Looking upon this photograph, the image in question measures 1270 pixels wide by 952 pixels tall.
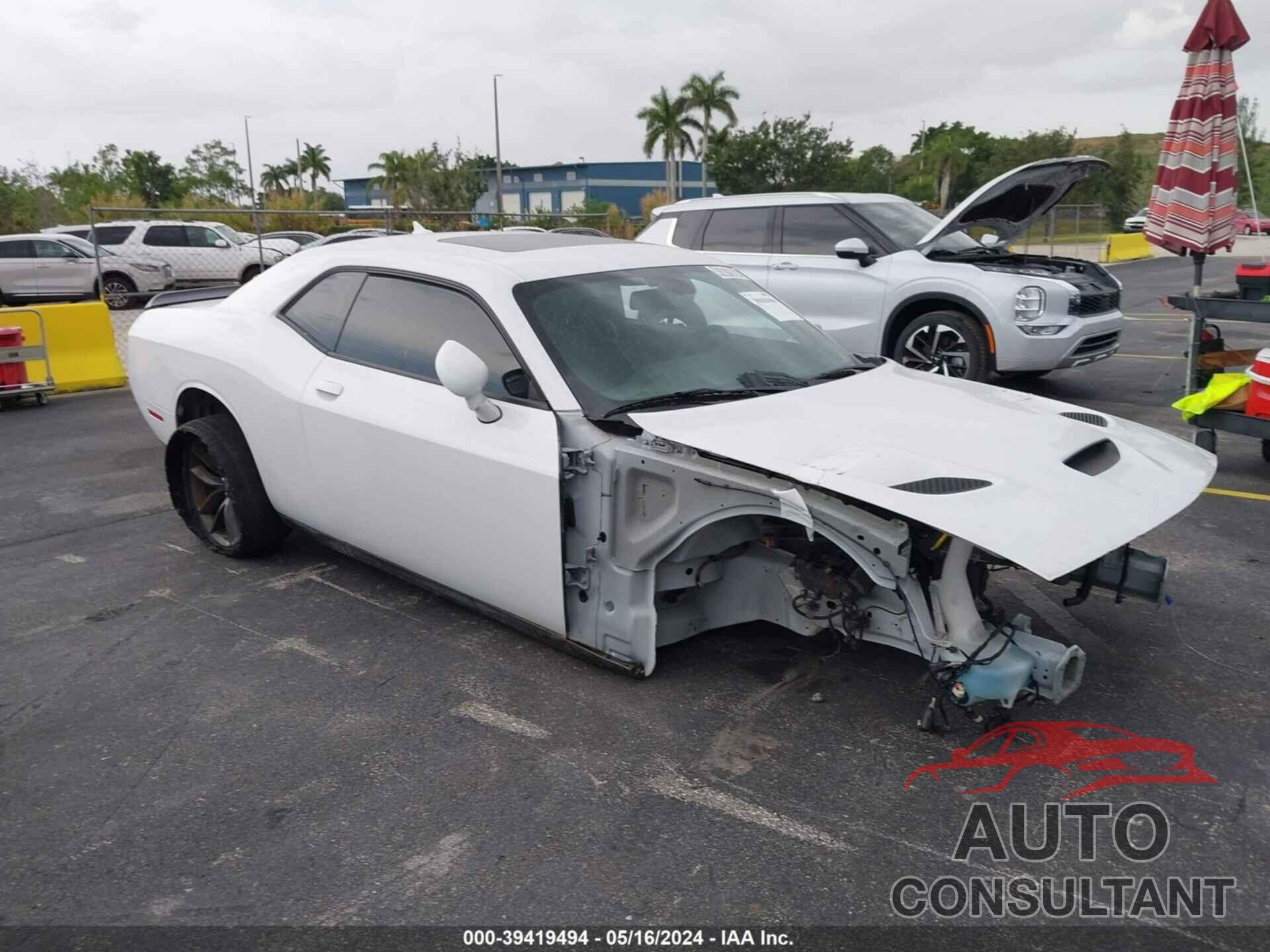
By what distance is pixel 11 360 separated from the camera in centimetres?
960

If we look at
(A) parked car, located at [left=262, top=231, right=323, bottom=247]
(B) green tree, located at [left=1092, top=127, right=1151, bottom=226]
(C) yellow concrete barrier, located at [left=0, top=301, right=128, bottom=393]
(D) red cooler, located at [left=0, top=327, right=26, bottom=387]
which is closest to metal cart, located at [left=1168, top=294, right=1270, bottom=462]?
(D) red cooler, located at [left=0, top=327, right=26, bottom=387]

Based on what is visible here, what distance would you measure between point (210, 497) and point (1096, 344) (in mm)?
7015

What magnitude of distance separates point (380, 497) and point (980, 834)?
259 cm

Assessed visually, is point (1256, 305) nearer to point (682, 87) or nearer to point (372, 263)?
point (372, 263)

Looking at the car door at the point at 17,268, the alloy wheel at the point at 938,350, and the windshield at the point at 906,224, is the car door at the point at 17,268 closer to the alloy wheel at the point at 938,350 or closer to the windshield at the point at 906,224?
the windshield at the point at 906,224

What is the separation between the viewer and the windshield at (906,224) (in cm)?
900

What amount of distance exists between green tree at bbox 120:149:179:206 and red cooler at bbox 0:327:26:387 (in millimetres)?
46322

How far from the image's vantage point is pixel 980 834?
286 centimetres

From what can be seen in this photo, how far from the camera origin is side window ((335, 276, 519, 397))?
3928mm

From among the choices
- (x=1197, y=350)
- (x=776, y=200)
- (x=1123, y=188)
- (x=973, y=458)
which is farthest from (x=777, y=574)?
(x=1123, y=188)

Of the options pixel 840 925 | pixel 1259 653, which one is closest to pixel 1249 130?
pixel 1259 653

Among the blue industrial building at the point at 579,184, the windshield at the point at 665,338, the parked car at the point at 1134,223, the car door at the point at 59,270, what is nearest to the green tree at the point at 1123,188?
the parked car at the point at 1134,223

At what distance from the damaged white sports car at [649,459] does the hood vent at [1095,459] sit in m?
0.01

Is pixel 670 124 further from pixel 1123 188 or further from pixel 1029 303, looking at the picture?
pixel 1029 303
